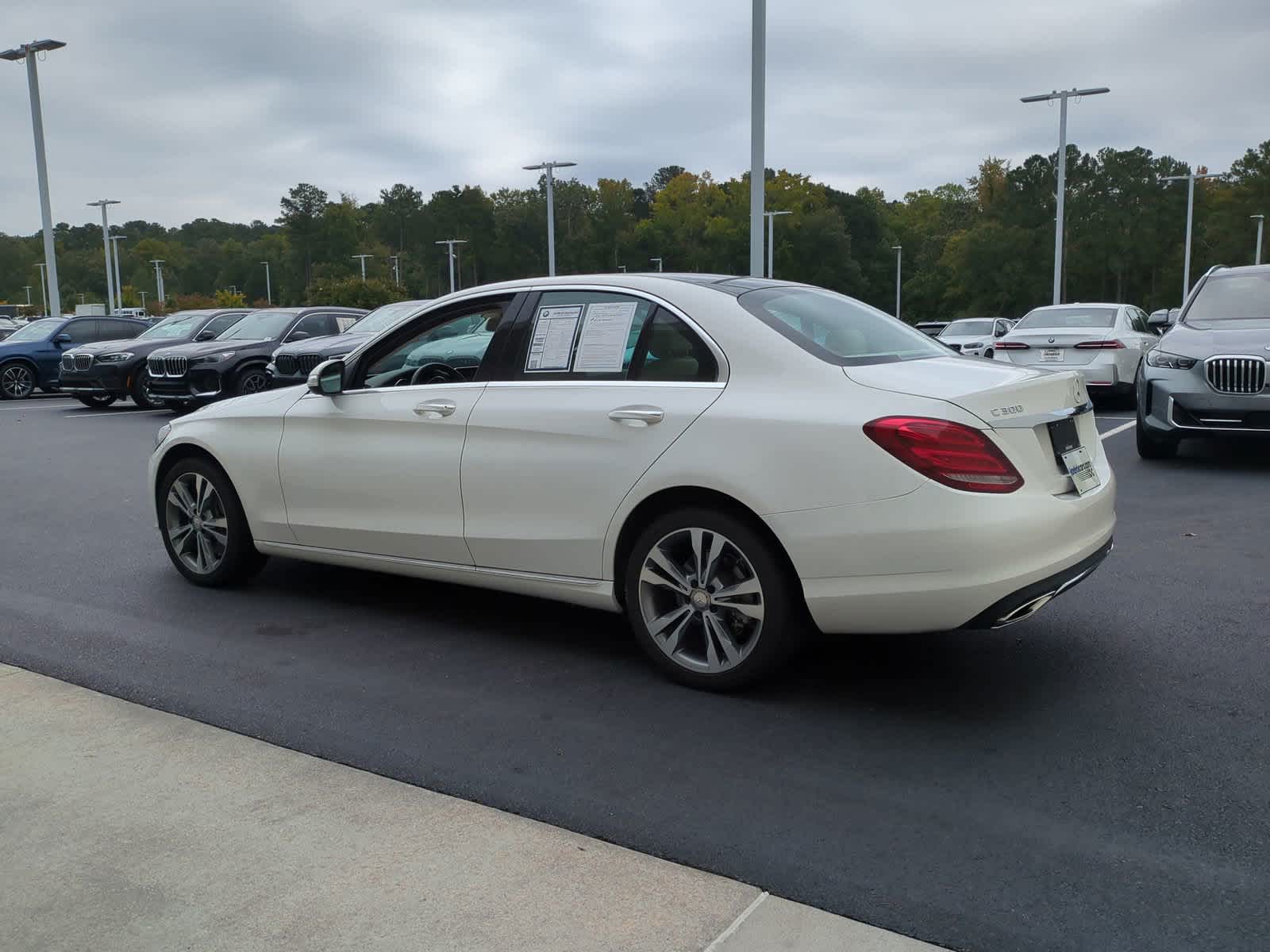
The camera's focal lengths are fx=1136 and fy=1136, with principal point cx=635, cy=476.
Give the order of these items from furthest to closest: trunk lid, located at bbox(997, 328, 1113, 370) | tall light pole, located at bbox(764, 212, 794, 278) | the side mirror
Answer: tall light pole, located at bbox(764, 212, 794, 278), trunk lid, located at bbox(997, 328, 1113, 370), the side mirror

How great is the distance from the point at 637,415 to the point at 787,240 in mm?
91683

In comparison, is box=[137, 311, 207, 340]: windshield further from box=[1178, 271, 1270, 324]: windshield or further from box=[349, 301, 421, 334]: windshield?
box=[1178, 271, 1270, 324]: windshield

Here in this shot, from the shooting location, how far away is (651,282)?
15.5 feet

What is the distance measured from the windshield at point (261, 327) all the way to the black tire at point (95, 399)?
8.11 ft

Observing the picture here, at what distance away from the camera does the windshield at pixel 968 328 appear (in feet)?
92.8

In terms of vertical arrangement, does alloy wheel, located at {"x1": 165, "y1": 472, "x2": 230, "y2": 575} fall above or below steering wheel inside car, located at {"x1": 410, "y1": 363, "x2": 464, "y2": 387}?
below

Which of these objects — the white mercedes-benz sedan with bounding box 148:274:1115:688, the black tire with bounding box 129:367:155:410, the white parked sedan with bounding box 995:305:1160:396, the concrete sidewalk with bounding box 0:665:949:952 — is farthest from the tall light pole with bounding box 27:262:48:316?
the concrete sidewalk with bounding box 0:665:949:952

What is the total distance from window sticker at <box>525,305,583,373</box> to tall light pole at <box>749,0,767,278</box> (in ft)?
33.9

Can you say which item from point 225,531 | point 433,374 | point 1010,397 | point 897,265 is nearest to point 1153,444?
point 1010,397

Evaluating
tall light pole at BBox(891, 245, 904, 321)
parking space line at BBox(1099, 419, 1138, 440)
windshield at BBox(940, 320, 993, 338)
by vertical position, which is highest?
tall light pole at BBox(891, 245, 904, 321)

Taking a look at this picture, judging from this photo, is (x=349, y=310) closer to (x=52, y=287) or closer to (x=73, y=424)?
(x=73, y=424)

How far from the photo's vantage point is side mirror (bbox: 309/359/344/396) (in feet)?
17.7

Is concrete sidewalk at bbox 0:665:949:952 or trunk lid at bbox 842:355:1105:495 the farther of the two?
trunk lid at bbox 842:355:1105:495

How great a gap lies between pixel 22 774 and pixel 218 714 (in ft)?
2.28
